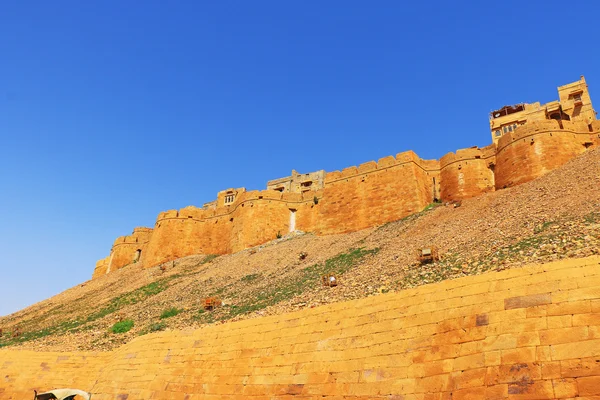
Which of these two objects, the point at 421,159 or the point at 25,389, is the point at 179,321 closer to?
the point at 25,389

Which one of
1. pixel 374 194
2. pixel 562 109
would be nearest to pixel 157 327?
pixel 374 194

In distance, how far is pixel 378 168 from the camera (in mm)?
31781

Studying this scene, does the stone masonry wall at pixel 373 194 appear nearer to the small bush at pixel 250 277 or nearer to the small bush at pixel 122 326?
the small bush at pixel 250 277

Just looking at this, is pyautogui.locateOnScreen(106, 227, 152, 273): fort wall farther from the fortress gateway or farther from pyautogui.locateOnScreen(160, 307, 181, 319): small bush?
pyautogui.locateOnScreen(160, 307, 181, 319): small bush

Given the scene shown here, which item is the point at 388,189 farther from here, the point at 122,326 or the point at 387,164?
the point at 122,326

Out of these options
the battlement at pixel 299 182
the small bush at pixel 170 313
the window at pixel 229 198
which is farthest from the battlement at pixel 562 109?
the small bush at pixel 170 313

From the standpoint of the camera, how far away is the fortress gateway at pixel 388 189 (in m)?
25.4

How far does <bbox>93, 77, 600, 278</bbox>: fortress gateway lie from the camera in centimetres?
2539

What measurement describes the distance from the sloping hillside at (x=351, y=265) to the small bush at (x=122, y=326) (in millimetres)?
220

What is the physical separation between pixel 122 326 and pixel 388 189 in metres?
19.4

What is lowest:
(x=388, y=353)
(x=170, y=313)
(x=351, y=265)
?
(x=388, y=353)

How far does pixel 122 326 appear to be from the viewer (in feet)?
59.1

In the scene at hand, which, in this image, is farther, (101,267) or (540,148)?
(101,267)

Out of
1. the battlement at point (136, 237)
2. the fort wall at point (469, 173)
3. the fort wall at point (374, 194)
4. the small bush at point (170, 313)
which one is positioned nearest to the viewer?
the small bush at point (170, 313)
